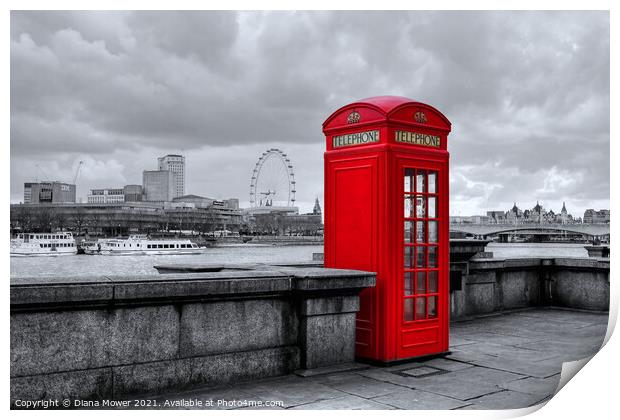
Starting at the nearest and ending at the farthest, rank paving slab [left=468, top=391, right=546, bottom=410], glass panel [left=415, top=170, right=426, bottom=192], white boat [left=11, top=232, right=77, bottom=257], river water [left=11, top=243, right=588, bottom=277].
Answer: paving slab [left=468, top=391, right=546, bottom=410] < glass panel [left=415, top=170, right=426, bottom=192] < river water [left=11, top=243, right=588, bottom=277] < white boat [left=11, top=232, right=77, bottom=257]

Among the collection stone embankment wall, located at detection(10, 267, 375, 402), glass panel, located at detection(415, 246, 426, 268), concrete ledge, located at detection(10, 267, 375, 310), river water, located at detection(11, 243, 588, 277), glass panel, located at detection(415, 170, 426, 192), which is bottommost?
river water, located at detection(11, 243, 588, 277)

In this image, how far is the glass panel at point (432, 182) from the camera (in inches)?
261

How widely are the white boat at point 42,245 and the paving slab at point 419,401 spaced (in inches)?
2873

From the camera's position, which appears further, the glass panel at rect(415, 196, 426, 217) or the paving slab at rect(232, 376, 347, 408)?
the glass panel at rect(415, 196, 426, 217)

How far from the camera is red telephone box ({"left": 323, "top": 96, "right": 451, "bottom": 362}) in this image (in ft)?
20.5

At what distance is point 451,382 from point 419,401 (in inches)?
29.4

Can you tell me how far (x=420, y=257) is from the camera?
21.5ft

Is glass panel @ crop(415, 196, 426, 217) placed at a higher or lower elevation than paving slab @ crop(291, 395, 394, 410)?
higher

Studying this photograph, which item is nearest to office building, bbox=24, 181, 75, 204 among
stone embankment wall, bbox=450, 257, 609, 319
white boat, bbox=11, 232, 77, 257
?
white boat, bbox=11, 232, 77, 257

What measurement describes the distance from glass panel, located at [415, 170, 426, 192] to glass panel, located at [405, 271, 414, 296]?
0.84 metres

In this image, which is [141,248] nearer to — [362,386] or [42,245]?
[42,245]

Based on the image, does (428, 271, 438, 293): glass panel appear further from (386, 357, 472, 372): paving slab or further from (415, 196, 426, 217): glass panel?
(386, 357, 472, 372): paving slab

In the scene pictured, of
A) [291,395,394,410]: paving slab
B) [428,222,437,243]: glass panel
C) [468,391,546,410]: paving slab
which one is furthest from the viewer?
[428,222,437,243]: glass panel

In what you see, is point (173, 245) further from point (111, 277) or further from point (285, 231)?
point (111, 277)
